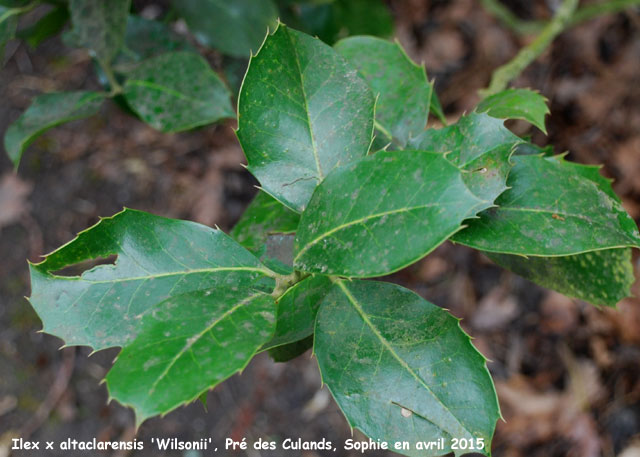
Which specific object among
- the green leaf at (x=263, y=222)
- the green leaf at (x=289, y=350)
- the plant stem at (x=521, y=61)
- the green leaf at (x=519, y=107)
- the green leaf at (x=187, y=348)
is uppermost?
the green leaf at (x=519, y=107)

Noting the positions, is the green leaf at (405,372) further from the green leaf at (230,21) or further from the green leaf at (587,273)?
the green leaf at (230,21)

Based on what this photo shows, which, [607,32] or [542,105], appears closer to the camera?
[542,105]

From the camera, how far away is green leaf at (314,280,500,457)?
0.76 meters

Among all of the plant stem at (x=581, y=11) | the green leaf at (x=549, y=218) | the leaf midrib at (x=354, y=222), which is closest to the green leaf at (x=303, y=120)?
the leaf midrib at (x=354, y=222)

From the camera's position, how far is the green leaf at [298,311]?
81 cm

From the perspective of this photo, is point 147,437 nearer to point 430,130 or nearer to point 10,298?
point 10,298

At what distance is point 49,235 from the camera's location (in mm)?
2598

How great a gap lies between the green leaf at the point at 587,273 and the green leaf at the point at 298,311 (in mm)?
343

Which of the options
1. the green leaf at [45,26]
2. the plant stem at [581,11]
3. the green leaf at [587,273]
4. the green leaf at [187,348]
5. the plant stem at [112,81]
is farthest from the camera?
the plant stem at [581,11]

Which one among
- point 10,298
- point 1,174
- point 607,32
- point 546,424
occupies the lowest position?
point 10,298

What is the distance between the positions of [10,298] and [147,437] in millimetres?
915

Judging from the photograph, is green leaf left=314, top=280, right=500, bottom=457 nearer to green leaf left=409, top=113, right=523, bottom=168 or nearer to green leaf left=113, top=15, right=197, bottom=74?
green leaf left=409, top=113, right=523, bottom=168

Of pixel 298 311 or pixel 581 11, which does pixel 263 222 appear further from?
pixel 581 11

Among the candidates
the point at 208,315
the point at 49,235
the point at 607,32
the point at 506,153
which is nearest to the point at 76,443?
the point at 49,235
